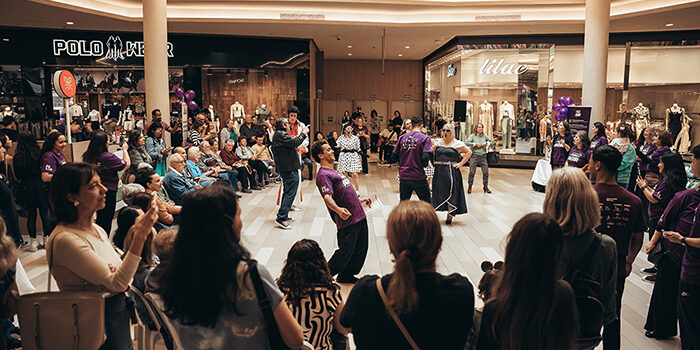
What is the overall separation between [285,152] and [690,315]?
5825 mm

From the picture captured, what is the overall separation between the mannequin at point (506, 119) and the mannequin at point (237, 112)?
26.3 feet

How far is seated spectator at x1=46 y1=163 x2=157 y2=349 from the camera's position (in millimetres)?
2253

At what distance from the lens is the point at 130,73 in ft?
48.8

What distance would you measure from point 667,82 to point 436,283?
16496mm

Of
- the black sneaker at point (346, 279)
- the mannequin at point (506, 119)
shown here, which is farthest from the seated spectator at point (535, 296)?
the mannequin at point (506, 119)

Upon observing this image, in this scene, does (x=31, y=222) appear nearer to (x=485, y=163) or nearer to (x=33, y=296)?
(x=33, y=296)

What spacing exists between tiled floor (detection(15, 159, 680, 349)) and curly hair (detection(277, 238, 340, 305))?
57 centimetres

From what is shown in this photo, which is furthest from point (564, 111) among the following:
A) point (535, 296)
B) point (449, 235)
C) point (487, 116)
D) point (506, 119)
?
point (535, 296)

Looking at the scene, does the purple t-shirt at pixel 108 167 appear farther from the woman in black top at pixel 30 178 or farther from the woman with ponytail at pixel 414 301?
the woman with ponytail at pixel 414 301

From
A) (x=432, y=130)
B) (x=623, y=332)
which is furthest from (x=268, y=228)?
(x=432, y=130)

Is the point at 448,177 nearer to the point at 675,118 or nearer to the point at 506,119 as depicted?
the point at 506,119

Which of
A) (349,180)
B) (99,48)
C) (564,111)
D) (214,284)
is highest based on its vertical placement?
(99,48)

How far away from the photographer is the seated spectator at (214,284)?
1759 millimetres

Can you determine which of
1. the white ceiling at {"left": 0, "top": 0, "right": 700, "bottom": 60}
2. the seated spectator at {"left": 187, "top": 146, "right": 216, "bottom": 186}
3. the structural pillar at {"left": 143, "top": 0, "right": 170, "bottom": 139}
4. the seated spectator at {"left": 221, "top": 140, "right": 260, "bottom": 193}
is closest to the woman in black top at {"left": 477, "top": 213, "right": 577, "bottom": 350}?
the seated spectator at {"left": 187, "top": 146, "right": 216, "bottom": 186}
